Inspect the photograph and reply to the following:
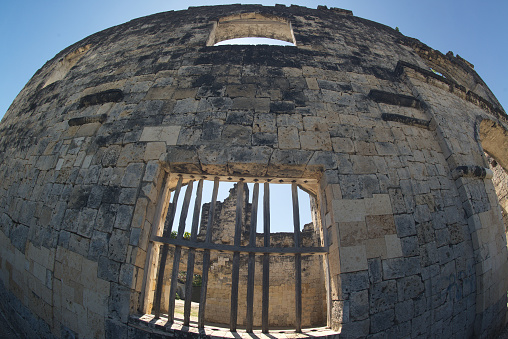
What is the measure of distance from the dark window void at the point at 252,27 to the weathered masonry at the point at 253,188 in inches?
52.6

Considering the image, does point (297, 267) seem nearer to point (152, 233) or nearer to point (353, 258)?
point (353, 258)

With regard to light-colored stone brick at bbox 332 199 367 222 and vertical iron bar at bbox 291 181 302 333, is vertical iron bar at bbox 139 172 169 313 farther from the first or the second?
light-colored stone brick at bbox 332 199 367 222

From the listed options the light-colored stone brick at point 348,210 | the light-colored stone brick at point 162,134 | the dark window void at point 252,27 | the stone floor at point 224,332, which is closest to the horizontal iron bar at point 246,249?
the light-colored stone brick at point 348,210

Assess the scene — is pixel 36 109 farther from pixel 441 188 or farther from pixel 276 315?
pixel 276 315

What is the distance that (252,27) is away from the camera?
16.7 ft

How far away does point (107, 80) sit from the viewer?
12.0ft

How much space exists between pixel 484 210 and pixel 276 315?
6.02 meters

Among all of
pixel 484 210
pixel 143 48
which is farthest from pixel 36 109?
pixel 484 210

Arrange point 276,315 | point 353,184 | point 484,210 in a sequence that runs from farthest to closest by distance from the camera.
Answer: point 276,315, point 484,210, point 353,184

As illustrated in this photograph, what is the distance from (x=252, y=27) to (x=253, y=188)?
435cm

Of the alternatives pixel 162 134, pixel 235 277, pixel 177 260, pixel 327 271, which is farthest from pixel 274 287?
pixel 162 134

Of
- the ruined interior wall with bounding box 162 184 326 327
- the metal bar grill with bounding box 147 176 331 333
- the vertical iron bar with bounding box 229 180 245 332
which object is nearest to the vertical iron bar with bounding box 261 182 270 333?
the metal bar grill with bounding box 147 176 331 333

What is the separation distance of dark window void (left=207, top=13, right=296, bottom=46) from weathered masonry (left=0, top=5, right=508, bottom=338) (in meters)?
1.34

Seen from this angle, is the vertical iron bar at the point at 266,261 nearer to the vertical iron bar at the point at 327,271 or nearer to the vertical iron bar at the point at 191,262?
the vertical iron bar at the point at 327,271
